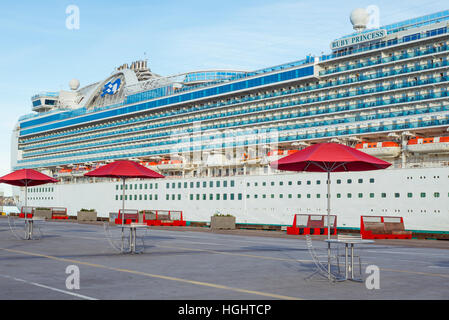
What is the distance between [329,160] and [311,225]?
63.0 ft

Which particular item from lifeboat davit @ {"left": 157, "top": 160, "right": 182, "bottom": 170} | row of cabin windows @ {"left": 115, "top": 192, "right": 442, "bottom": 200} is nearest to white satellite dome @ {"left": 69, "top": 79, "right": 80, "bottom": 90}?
row of cabin windows @ {"left": 115, "top": 192, "right": 442, "bottom": 200}

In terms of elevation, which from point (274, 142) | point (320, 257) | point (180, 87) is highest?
point (180, 87)

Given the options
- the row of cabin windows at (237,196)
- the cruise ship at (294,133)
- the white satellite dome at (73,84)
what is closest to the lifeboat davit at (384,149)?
the cruise ship at (294,133)

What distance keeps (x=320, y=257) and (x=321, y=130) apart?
23.3 meters

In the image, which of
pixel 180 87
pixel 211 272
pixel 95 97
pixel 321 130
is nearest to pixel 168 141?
pixel 180 87

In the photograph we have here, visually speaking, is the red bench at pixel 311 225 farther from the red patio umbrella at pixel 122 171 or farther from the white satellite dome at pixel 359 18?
the white satellite dome at pixel 359 18

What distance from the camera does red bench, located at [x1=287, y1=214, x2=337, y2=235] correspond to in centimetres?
2850

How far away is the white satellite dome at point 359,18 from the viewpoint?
39469 mm

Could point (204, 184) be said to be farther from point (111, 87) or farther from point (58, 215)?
point (111, 87)

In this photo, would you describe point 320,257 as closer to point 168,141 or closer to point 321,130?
point 321,130

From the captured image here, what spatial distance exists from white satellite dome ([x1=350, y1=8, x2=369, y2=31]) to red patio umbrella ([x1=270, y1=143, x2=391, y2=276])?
2992 centimetres
